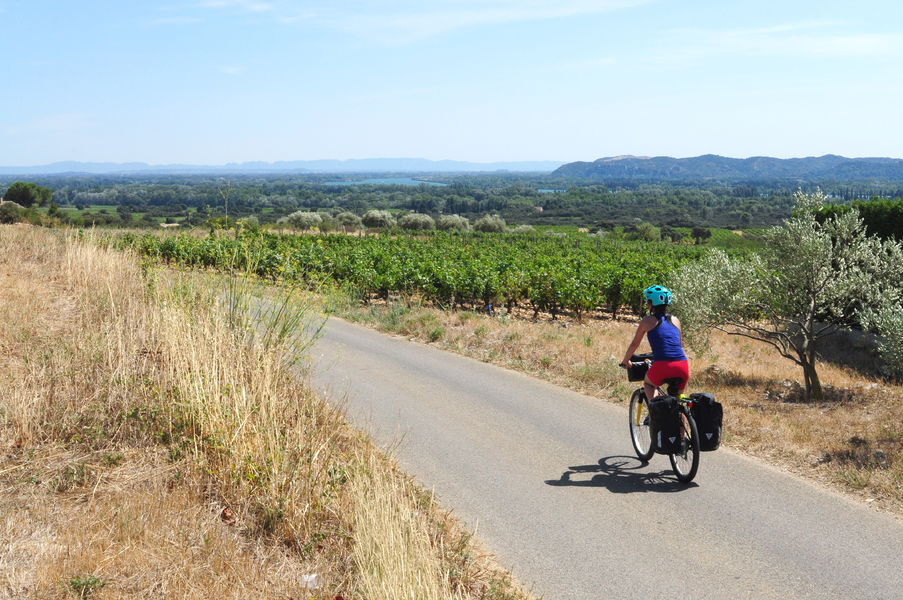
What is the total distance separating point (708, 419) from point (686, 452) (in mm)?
397

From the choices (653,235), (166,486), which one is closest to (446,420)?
(166,486)

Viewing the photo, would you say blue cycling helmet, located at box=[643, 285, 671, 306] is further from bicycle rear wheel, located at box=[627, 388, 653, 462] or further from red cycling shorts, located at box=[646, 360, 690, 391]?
bicycle rear wheel, located at box=[627, 388, 653, 462]

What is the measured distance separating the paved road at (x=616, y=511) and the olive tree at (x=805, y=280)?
166 inches

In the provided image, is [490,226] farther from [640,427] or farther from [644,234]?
[640,427]

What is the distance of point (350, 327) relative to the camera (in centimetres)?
1767

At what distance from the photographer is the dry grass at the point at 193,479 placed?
436 centimetres

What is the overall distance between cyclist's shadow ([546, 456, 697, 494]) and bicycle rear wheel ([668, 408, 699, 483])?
0.38ft

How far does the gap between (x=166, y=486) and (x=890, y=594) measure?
539 cm

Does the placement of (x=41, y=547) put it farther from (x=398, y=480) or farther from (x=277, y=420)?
(x=398, y=480)

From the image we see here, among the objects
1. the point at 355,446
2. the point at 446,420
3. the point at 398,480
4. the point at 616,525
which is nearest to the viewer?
the point at 616,525

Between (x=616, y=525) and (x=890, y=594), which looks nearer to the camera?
(x=890, y=594)

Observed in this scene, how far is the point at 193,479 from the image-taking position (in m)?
5.59

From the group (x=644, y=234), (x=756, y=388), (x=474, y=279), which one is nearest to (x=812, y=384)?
(x=756, y=388)

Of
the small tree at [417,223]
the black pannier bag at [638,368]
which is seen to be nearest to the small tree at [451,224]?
the small tree at [417,223]
